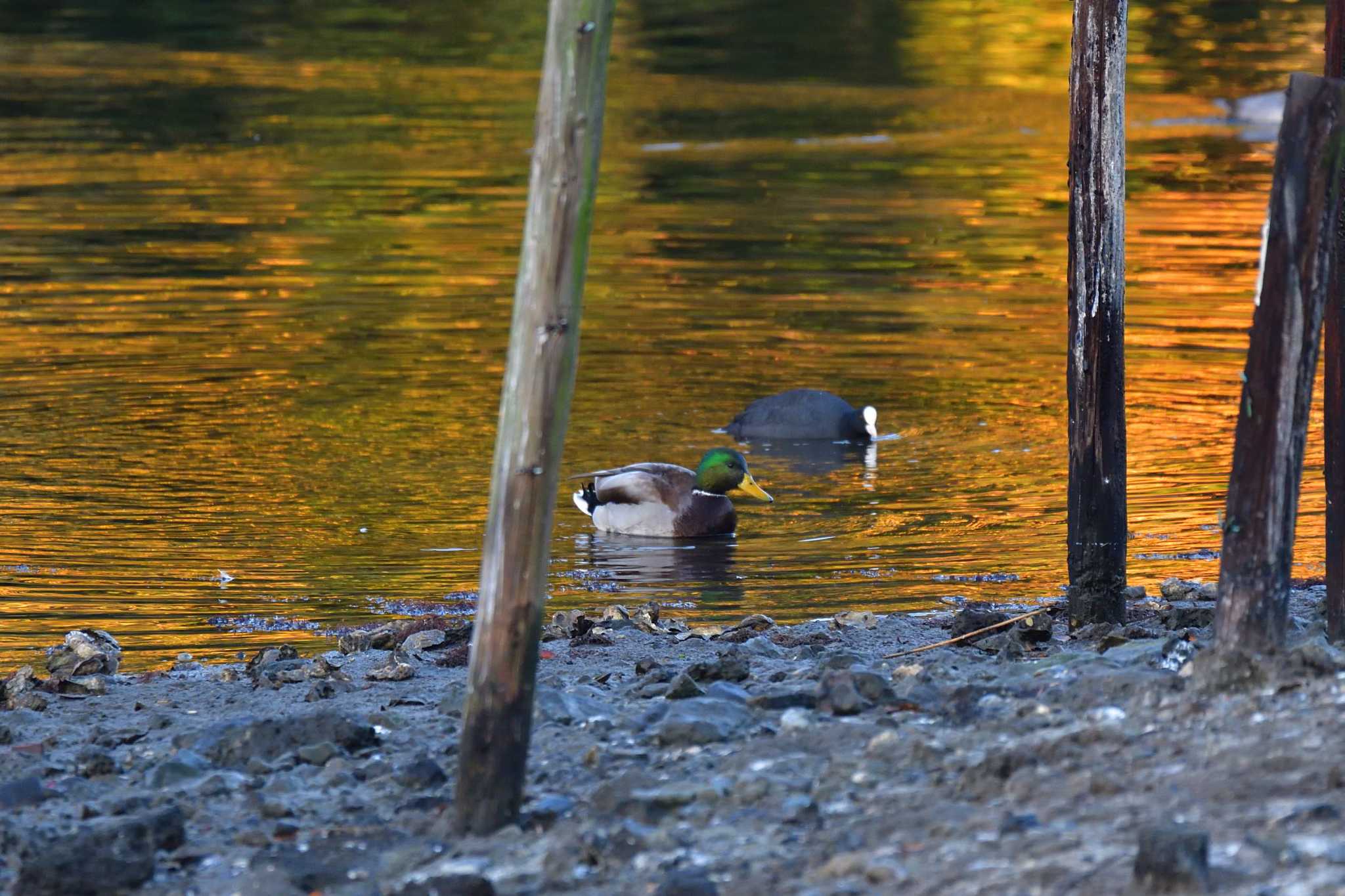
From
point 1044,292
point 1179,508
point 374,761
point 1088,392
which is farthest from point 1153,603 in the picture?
point 1044,292

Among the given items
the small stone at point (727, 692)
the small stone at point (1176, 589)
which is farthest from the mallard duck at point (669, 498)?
the small stone at point (727, 692)

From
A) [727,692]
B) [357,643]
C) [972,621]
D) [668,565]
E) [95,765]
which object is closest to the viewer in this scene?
[95,765]

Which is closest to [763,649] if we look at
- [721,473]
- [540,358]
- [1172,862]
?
[540,358]

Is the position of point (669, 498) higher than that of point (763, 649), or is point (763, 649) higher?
point (669, 498)

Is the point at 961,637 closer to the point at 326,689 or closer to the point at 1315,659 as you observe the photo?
the point at 1315,659

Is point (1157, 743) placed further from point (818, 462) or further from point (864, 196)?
point (864, 196)

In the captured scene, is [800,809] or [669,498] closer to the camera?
[800,809]

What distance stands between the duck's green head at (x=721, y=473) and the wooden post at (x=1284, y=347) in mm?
6464

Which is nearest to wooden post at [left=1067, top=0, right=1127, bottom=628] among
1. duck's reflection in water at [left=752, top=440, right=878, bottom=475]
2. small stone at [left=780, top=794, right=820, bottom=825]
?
small stone at [left=780, top=794, right=820, bottom=825]

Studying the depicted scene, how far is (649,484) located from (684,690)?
16.8 feet

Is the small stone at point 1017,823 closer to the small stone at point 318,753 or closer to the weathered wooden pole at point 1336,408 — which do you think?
the small stone at point 318,753

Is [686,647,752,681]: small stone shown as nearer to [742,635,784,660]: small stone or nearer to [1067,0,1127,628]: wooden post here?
[742,635,784,660]: small stone

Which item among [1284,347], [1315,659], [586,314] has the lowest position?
[1315,659]

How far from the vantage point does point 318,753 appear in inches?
289
